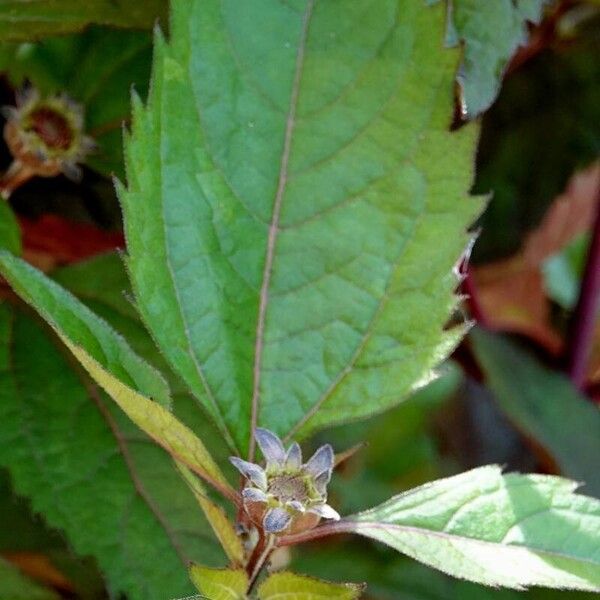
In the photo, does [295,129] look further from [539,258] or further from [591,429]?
[539,258]

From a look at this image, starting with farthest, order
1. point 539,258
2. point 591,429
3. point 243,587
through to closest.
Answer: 1. point 539,258
2. point 591,429
3. point 243,587

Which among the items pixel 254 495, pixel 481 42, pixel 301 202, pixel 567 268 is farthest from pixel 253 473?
pixel 567 268

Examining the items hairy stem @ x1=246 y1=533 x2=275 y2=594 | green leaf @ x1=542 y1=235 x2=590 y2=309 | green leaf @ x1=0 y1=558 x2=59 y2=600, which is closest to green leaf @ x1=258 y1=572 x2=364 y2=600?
hairy stem @ x1=246 y1=533 x2=275 y2=594

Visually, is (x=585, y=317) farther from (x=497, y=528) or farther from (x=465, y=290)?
(x=497, y=528)

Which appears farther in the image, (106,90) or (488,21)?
(106,90)

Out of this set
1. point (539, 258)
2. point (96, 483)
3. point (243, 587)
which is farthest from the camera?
point (539, 258)

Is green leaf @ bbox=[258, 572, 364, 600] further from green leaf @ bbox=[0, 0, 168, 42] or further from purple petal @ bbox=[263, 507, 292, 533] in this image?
green leaf @ bbox=[0, 0, 168, 42]

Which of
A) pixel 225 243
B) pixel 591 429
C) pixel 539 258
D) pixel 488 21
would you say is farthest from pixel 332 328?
pixel 539 258
